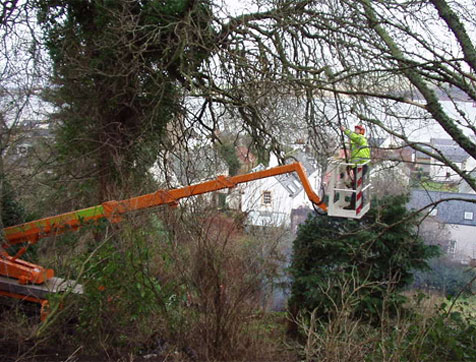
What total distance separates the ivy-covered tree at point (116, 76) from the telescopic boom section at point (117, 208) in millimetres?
1543

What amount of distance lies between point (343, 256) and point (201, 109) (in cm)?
436

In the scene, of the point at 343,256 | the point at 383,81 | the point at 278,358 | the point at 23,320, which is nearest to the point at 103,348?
the point at 23,320

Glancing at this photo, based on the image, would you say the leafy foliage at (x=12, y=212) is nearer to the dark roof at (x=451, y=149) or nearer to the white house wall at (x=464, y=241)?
the dark roof at (x=451, y=149)

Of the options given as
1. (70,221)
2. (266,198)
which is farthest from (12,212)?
(266,198)

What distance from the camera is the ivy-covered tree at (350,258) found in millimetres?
10227

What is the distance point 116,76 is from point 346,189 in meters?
5.23

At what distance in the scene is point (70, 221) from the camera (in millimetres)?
7359

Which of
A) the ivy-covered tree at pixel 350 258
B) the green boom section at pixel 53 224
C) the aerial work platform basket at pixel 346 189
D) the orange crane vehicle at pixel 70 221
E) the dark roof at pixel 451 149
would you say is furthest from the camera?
the ivy-covered tree at pixel 350 258

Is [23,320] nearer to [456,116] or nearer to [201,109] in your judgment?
[201,109]

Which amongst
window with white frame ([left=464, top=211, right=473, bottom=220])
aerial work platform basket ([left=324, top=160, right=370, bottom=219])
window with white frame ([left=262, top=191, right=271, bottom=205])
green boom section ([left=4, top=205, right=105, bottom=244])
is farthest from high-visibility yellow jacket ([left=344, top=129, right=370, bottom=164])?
window with white frame ([left=464, top=211, right=473, bottom=220])

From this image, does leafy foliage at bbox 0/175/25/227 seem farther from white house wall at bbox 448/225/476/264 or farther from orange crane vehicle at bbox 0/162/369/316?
white house wall at bbox 448/225/476/264

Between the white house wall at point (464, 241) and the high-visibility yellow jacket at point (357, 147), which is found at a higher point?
the high-visibility yellow jacket at point (357, 147)

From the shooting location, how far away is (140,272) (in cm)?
650

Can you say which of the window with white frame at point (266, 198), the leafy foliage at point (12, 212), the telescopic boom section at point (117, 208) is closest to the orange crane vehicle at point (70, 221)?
the telescopic boom section at point (117, 208)
